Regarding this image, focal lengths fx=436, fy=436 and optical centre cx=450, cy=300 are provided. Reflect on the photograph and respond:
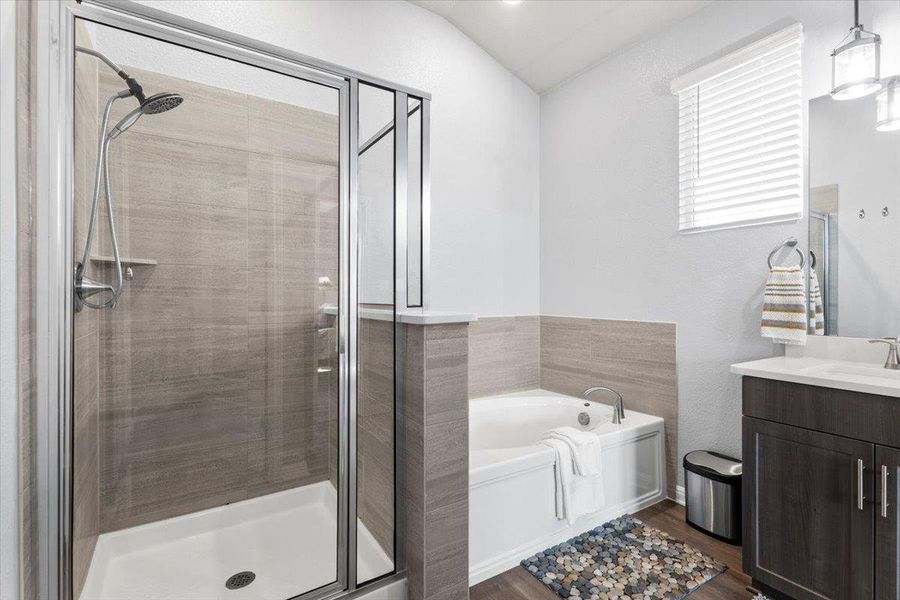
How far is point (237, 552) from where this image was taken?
59.8 inches

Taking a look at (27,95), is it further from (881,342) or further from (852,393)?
(881,342)

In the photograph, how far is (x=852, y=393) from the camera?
142 centimetres

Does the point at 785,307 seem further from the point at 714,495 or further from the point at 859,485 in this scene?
the point at 714,495

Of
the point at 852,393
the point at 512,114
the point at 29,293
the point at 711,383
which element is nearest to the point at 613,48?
the point at 512,114

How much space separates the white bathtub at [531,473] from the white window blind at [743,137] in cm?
126

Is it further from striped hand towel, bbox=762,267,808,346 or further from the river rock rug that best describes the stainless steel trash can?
striped hand towel, bbox=762,267,808,346

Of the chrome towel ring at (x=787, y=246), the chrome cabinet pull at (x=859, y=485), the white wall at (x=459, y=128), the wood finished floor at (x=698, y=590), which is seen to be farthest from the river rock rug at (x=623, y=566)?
the white wall at (x=459, y=128)

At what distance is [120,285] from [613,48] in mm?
2977

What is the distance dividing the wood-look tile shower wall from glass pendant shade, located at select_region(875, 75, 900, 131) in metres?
2.23

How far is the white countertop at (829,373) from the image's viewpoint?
1.39 metres

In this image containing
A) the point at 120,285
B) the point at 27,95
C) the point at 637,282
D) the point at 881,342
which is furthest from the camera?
the point at 637,282

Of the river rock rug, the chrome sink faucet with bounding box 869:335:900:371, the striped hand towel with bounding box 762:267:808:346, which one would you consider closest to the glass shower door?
the river rock rug

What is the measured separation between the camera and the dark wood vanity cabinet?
135cm

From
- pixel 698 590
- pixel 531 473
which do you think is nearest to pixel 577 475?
pixel 531 473
